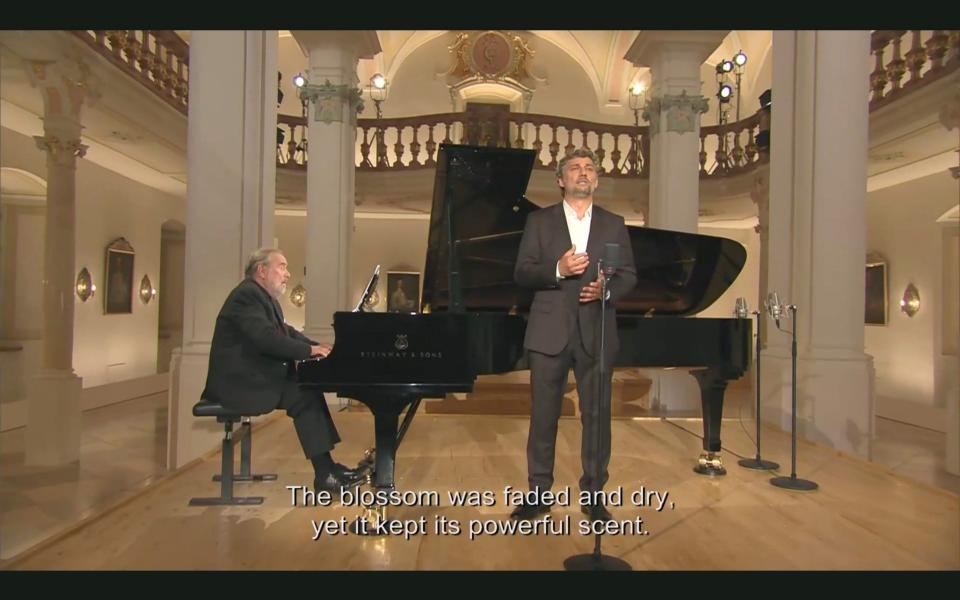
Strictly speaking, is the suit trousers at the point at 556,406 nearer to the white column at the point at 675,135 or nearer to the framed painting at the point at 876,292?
the white column at the point at 675,135

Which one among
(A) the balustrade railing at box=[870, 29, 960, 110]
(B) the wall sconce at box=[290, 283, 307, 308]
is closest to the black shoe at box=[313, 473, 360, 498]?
(A) the balustrade railing at box=[870, 29, 960, 110]

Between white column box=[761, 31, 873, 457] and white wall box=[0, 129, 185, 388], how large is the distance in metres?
9.61

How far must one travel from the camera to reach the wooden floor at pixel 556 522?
8.52 feet

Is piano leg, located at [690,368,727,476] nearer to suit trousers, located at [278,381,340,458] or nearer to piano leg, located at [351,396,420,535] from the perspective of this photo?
piano leg, located at [351,396,420,535]

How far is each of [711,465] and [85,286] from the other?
10.5 meters

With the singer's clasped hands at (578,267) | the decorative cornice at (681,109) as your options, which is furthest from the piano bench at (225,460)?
the decorative cornice at (681,109)

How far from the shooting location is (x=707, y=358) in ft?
12.3

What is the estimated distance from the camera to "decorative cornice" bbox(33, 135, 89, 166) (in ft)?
25.7

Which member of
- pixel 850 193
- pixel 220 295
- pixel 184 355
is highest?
pixel 850 193

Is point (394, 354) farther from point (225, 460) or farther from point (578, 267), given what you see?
point (225, 460)

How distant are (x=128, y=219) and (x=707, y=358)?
38.3 feet

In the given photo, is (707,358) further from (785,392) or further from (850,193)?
(850,193)

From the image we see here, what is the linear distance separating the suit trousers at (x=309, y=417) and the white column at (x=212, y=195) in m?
1.78

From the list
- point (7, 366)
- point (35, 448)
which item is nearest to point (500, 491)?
point (35, 448)
